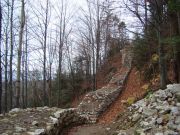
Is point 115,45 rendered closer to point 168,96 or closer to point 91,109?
point 91,109

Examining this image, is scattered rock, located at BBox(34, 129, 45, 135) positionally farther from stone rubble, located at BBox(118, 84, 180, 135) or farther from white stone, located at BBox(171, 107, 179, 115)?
white stone, located at BBox(171, 107, 179, 115)

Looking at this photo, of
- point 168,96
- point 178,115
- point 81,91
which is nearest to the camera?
point 178,115

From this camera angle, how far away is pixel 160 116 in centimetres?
934

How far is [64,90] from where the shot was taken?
1141 inches

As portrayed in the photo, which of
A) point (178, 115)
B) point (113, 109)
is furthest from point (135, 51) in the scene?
point (178, 115)

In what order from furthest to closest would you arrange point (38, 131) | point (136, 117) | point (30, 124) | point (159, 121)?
point (136, 117) → point (30, 124) → point (38, 131) → point (159, 121)

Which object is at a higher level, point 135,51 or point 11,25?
point 11,25

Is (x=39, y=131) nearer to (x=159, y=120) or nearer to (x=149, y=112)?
(x=159, y=120)

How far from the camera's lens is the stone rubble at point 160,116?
837 cm

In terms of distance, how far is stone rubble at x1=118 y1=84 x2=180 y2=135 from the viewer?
27.5ft

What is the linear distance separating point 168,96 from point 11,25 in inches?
531

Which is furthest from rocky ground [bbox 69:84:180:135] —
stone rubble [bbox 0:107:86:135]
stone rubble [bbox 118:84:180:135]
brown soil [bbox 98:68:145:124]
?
brown soil [bbox 98:68:145:124]

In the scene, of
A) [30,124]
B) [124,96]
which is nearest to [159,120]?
[30,124]

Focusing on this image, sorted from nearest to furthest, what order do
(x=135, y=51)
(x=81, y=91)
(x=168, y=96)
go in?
(x=168, y=96) < (x=135, y=51) < (x=81, y=91)
